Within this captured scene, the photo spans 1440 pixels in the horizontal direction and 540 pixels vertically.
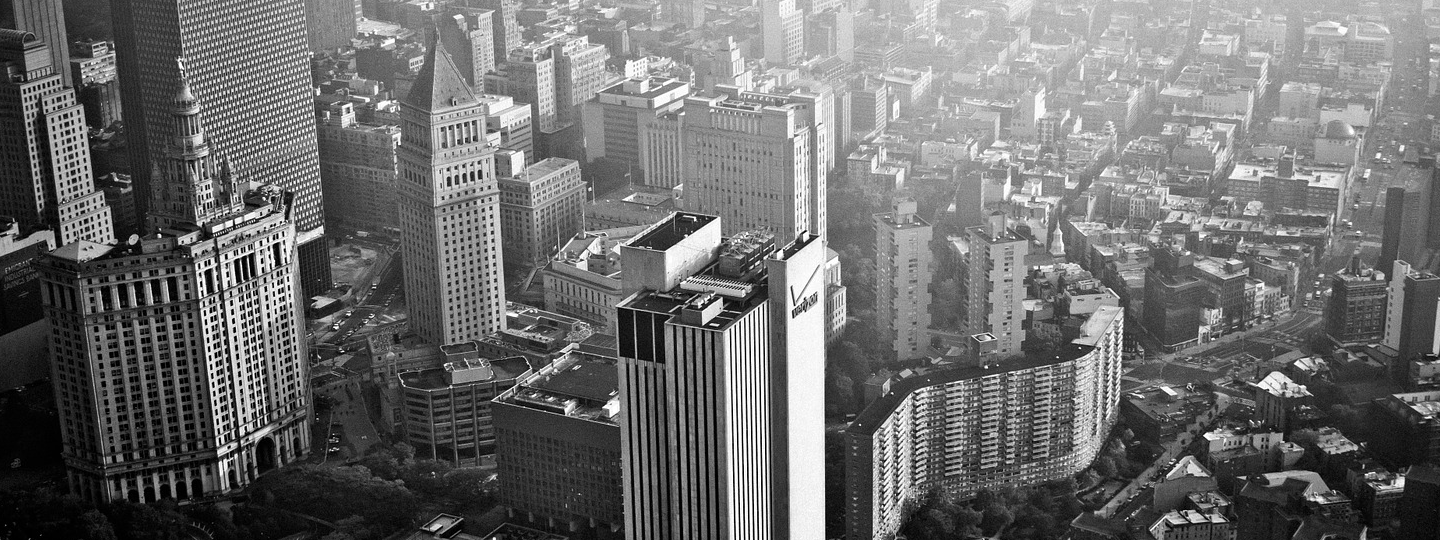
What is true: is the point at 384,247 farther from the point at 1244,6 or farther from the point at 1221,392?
the point at 1244,6

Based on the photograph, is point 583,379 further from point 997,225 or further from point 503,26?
point 503,26

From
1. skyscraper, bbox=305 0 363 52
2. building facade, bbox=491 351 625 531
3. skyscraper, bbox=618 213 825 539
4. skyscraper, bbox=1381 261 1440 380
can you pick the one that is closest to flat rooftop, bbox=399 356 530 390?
building facade, bbox=491 351 625 531

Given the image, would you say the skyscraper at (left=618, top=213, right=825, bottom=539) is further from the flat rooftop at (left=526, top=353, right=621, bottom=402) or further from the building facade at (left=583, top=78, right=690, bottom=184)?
the building facade at (left=583, top=78, right=690, bottom=184)

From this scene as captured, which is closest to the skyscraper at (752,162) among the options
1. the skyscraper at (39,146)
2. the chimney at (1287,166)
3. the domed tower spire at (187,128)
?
the domed tower spire at (187,128)

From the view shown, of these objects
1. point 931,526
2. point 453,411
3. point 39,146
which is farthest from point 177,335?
point 931,526

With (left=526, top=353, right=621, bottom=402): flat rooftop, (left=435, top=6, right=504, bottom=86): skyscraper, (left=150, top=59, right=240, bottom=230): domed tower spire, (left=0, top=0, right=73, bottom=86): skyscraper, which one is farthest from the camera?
(left=435, top=6, right=504, bottom=86): skyscraper
